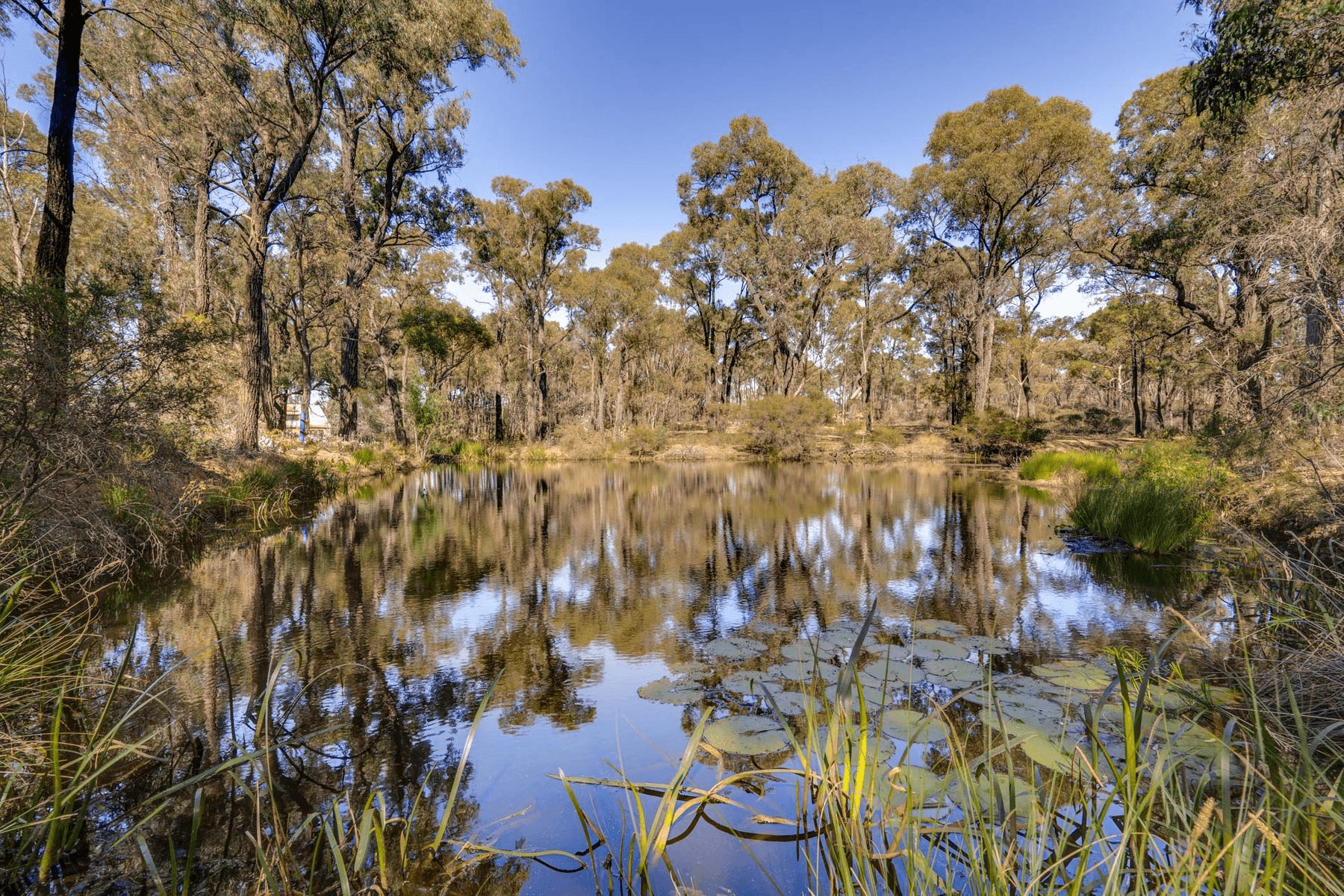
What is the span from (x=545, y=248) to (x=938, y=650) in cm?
3490

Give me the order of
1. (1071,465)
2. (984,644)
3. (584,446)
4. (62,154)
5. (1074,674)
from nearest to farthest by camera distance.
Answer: (1074,674), (984,644), (62,154), (1071,465), (584,446)

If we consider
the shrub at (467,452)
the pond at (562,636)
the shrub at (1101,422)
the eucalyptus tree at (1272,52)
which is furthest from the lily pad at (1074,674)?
the shrub at (1101,422)

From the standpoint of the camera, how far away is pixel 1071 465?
1580cm

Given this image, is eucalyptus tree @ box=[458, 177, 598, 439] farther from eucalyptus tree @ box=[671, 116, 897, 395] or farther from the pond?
the pond

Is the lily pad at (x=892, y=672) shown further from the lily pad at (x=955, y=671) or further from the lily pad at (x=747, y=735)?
the lily pad at (x=747, y=735)

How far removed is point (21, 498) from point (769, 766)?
499 cm

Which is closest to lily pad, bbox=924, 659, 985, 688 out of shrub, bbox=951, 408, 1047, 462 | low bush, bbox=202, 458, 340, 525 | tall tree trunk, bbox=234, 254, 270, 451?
low bush, bbox=202, 458, 340, 525

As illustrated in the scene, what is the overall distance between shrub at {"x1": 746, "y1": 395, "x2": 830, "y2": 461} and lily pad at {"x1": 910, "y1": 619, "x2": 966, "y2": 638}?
902 inches

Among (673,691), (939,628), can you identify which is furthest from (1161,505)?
(673,691)

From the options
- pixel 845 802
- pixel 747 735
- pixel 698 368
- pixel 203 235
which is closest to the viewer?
pixel 845 802

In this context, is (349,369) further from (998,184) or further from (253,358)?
(998,184)

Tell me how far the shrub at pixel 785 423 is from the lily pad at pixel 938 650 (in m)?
23.6

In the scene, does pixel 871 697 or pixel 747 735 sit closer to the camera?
pixel 747 735

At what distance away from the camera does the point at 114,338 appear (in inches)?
220
